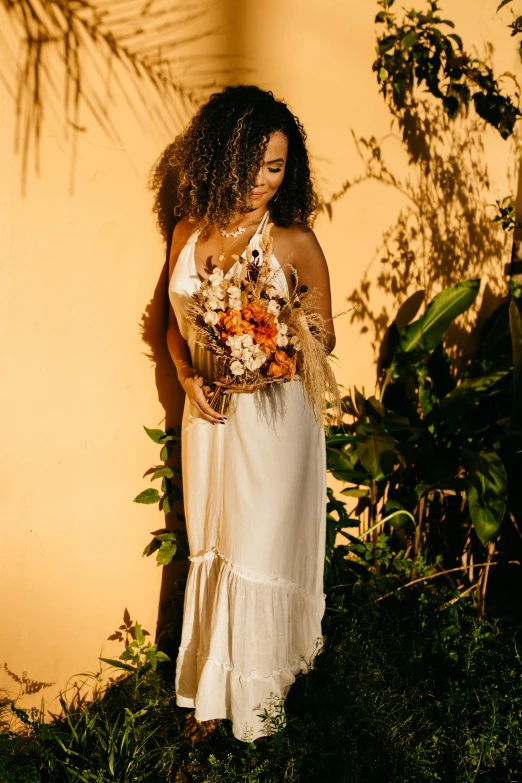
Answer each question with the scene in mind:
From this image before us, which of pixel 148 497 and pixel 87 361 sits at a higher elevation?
pixel 87 361

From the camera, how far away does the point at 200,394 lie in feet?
6.89

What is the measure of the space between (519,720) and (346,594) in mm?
895

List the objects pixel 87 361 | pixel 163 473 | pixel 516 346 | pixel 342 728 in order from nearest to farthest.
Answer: pixel 87 361 < pixel 342 728 < pixel 163 473 < pixel 516 346

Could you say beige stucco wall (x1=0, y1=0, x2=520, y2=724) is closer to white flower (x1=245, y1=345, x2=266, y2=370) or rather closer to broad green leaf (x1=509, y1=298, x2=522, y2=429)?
white flower (x1=245, y1=345, x2=266, y2=370)

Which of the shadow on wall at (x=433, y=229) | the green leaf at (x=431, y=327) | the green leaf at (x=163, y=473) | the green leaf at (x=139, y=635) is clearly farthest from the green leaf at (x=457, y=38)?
the green leaf at (x=139, y=635)

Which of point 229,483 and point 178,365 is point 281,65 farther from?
point 229,483

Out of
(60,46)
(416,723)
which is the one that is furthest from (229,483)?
(60,46)

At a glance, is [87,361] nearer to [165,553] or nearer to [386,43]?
[165,553]

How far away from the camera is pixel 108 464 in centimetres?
233

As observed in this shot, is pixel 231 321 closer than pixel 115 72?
Yes

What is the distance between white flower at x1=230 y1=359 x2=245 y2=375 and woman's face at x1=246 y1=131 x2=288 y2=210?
602 mm

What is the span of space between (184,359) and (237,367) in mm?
448

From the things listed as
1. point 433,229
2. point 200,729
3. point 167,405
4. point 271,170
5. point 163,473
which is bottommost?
point 200,729

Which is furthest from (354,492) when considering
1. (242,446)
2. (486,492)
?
(242,446)
